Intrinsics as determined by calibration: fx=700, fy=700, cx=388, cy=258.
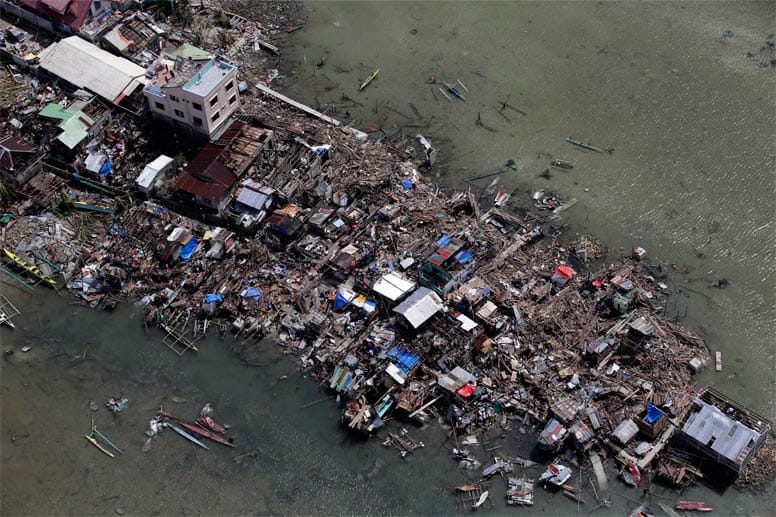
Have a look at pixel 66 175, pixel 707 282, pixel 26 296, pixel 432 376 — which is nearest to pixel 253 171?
pixel 66 175

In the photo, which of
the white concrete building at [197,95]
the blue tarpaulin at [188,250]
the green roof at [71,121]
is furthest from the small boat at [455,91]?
the green roof at [71,121]

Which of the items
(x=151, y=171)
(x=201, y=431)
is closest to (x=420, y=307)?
(x=201, y=431)

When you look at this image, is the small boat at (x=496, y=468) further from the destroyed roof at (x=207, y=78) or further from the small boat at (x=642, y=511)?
the destroyed roof at (x=207, y=78)

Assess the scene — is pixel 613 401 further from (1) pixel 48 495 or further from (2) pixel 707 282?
(1) pixel 48 495

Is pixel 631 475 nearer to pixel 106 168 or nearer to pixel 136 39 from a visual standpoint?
pixel 106 168

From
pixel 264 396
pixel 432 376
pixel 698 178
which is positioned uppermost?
pixel 698 178

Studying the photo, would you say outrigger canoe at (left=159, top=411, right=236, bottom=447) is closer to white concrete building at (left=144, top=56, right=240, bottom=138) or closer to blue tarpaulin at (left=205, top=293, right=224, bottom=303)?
blue tarpaulin at (left=205, top=293, right=224, bottom=303)
